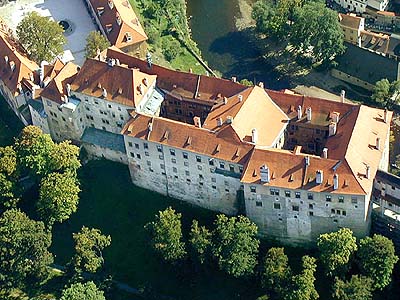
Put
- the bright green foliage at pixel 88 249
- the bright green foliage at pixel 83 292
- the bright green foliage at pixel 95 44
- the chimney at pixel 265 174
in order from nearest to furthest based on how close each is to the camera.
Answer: the chimney at pixel 265 174, the bright green foliage at pixel 83 292, the bright green foliage at pixel 88 249, the bright green foliage at pixel 95 44

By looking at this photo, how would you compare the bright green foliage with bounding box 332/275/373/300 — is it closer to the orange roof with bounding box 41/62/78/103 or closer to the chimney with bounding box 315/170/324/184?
the chimney with bounding box 315/170/324/184

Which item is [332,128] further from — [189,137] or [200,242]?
[200,242]

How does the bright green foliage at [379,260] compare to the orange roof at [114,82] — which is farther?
the orange roof at [114,82]

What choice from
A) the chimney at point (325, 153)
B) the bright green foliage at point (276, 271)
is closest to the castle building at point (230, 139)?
the chimney at point (325, 153)

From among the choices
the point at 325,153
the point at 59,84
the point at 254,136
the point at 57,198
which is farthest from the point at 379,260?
the point at 59,84

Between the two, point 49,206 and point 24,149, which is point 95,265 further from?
point 24,149

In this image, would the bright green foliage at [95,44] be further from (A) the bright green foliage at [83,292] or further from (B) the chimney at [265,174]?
(B) the chimney at [265,174]
